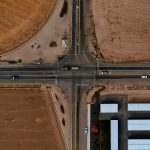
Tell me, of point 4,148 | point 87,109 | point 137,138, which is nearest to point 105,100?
point 87,109

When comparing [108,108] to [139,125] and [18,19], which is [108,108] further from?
[18,19]

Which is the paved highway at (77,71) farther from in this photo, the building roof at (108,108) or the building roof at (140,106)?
the building roof at (140,106)

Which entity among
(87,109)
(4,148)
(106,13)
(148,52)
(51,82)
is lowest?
(4,148)

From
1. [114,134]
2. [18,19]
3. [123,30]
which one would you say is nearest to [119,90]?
[114,134]

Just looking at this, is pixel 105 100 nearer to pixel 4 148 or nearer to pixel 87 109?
pixel 87 109

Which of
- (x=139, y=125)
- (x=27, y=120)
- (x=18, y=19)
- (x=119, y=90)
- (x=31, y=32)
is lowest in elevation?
(x=139, y=125)

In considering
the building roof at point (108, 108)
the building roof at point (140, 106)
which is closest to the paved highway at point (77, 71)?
the building roof at point (108, 108)
